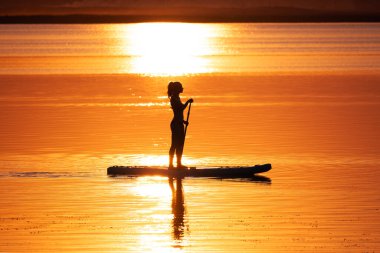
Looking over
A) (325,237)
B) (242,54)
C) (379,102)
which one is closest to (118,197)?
(325,237)

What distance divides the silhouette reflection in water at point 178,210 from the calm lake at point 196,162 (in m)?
0.03

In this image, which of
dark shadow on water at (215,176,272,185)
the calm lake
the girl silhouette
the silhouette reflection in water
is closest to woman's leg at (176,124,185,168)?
the girl silhouette

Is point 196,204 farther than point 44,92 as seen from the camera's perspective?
No

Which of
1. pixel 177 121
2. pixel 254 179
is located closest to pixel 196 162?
pixel 177 121

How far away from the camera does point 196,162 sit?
28.6 metres

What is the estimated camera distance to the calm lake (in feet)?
65.0

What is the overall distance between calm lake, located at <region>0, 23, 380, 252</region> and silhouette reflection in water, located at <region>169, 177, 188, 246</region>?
3 cm

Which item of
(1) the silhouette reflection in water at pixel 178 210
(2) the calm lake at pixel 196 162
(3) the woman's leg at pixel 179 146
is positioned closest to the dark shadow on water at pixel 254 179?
(2) the calm lake at pixel 196 162

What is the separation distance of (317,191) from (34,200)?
15.0 ft

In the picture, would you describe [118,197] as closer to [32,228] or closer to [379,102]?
[32,228]

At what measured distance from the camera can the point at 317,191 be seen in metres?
24.1

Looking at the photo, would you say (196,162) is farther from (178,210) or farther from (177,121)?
(178,210)

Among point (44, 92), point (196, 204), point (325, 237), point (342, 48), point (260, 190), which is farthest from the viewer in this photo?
point (342, 48)

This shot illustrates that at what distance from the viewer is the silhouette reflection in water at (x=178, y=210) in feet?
64.9
